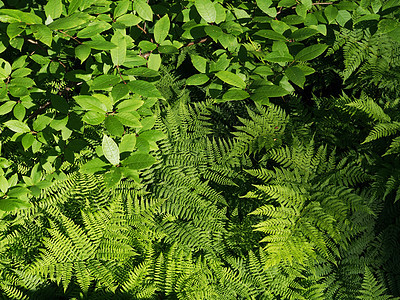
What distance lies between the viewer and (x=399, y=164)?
2680mm

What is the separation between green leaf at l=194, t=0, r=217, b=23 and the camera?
134 cm

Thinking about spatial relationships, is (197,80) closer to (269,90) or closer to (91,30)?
(269,90)

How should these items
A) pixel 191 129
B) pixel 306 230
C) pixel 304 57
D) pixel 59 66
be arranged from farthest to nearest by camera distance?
pixel 191 129 → pixel 306 230 → pixel 59 66 → pixel 304 57

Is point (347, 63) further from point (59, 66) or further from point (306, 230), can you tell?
point (59, 66)

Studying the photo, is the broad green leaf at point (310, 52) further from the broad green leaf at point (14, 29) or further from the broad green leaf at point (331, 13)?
the broad green leaf at point (14, 29)

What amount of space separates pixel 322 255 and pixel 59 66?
2.25 m

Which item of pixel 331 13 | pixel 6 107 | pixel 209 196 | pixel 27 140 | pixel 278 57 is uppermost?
pixel 331 13

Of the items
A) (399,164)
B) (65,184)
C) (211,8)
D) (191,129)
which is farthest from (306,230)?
(65,184)

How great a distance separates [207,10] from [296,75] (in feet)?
1.46

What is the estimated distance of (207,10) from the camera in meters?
1.35

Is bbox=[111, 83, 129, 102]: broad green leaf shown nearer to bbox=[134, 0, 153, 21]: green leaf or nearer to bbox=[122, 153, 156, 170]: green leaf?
bbox=[122, 153, 156, 170]: green leaf

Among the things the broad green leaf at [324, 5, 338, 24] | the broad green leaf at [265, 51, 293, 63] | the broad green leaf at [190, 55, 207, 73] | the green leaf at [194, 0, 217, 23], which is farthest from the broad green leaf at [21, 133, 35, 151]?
the broad green leaf at [324, 5, 338, 24]

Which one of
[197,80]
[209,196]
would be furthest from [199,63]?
[209,196]

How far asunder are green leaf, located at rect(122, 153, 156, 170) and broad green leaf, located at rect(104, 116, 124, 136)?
4.9 inches
